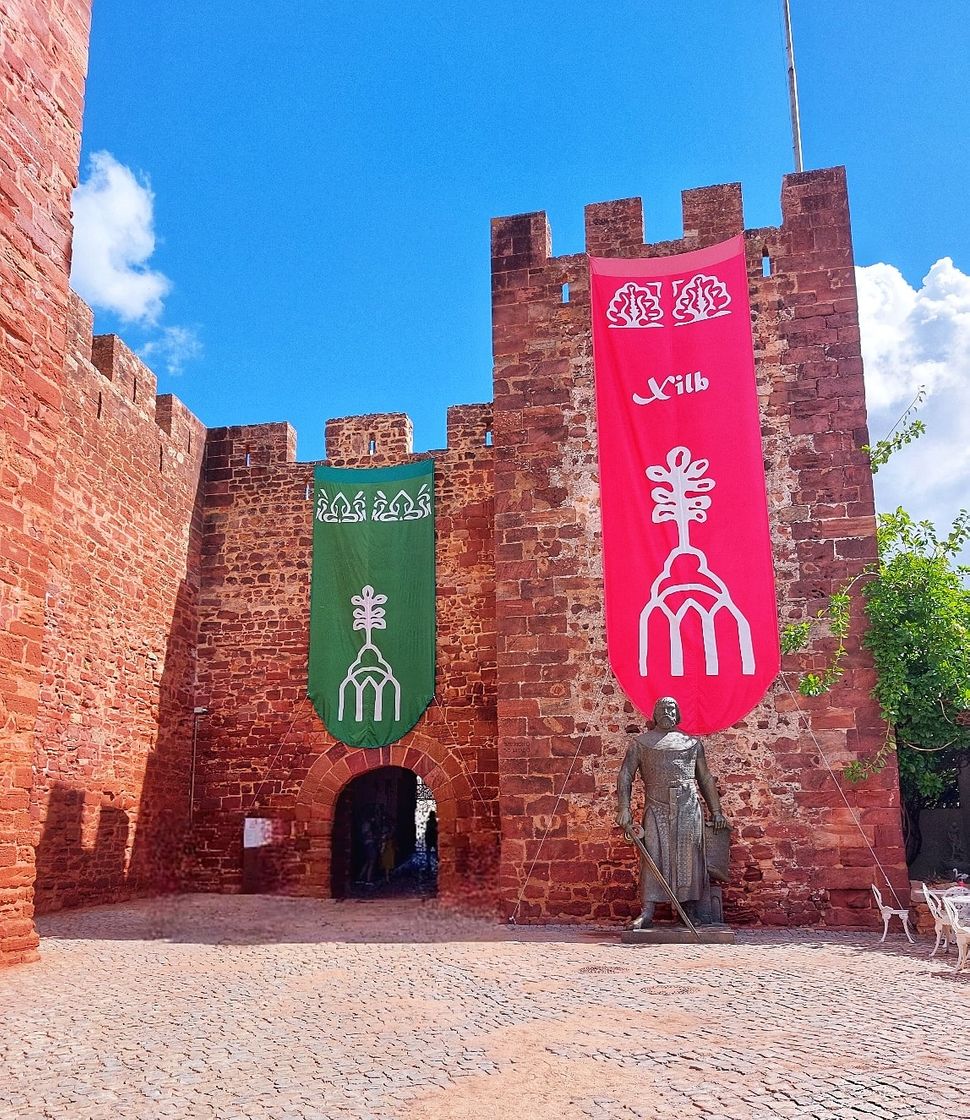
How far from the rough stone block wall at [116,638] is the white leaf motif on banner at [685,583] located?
566 cm

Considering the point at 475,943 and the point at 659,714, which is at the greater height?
the point at 659,714

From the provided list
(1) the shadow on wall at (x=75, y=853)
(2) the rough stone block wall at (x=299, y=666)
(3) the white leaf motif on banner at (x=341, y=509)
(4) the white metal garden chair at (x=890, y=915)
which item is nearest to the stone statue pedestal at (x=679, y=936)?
(4) the white metal garden chair at (x=890, y=915)

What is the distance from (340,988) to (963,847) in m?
6.12

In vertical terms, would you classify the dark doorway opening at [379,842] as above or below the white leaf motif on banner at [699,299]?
below

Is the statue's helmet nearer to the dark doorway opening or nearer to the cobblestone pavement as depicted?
the cobblestone pavement

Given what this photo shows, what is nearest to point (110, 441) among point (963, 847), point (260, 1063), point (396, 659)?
point (396, 659)

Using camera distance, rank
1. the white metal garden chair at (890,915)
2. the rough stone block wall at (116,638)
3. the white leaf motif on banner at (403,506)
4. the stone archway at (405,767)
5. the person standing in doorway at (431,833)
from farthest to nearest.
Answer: the person standing in doorway at (431,833)
the white leaf motif on banner at (403,506)
the stone archway at (405,767)
the rough stone block wall at (116,638)
the white metal garden chair at (890,915)

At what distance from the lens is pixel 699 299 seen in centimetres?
983

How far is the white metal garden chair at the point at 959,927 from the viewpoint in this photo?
601cm

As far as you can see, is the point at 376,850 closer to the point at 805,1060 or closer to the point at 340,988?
the point at 340,988

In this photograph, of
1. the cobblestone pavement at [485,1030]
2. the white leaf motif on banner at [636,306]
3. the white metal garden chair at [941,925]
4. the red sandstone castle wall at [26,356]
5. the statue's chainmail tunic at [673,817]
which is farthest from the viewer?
the white leaf motif on banner at [636,306]

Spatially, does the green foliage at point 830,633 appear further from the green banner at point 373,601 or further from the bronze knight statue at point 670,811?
the green banner at point 373,601

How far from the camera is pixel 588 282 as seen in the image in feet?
33.4

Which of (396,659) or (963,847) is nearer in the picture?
(963,847)
